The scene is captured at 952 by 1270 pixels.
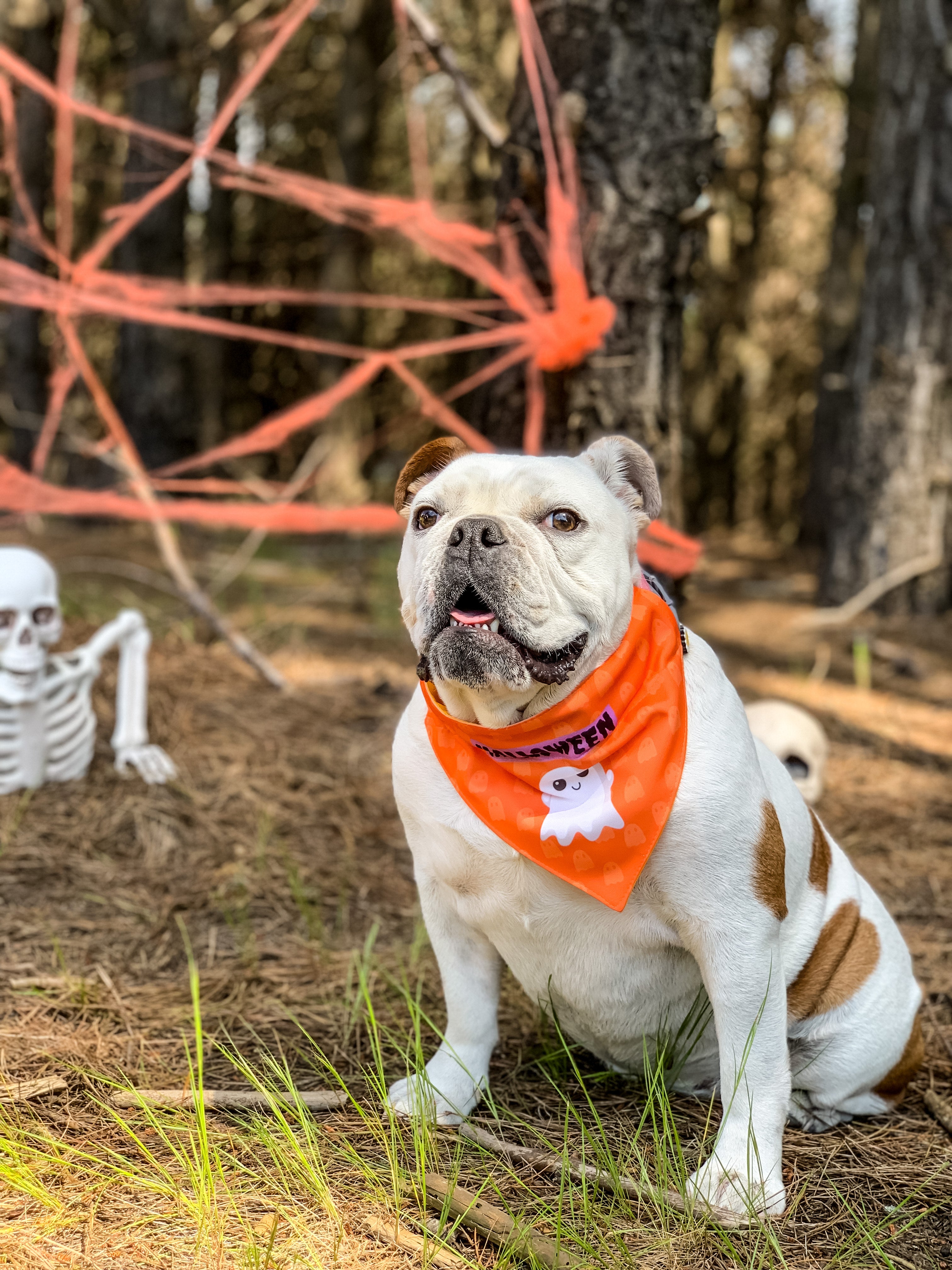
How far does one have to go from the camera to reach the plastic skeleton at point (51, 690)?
3279 millimetres

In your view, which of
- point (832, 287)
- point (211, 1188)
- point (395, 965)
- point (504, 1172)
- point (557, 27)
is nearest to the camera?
point (211, 1188)

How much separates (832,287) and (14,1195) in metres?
9.18

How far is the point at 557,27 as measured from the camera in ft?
11.1

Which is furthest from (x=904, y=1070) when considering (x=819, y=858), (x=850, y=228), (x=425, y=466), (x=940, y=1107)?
(x=850, y=228)

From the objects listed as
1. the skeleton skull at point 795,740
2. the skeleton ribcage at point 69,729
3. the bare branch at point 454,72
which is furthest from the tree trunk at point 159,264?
the skeleton skull at point 795,740

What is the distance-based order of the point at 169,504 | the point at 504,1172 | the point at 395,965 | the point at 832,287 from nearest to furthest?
the point at 504,1172 → the point at 395,965 → the point at 169,504 → the point at 832,287

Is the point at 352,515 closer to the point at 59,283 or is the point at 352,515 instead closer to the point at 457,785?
the point at 59,283

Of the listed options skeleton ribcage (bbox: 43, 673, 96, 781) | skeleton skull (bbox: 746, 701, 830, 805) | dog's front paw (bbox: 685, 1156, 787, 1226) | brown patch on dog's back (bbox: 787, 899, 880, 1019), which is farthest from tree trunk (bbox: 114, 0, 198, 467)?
dog's front paw (bbox: 685, 1156, 787, 1226)

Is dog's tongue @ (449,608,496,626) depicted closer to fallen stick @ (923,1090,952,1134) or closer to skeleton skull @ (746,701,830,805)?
fallen stick @ (923,1090,952,1134)

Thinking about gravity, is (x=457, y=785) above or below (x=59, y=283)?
below

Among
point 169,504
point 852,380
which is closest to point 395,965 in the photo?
point 169,504

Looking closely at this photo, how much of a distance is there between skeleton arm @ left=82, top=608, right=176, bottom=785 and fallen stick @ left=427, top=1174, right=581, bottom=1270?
6.83ft

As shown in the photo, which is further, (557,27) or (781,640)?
(781,640)

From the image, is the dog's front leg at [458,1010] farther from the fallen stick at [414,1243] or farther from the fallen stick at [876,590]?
the fallen stick at [876,590]
